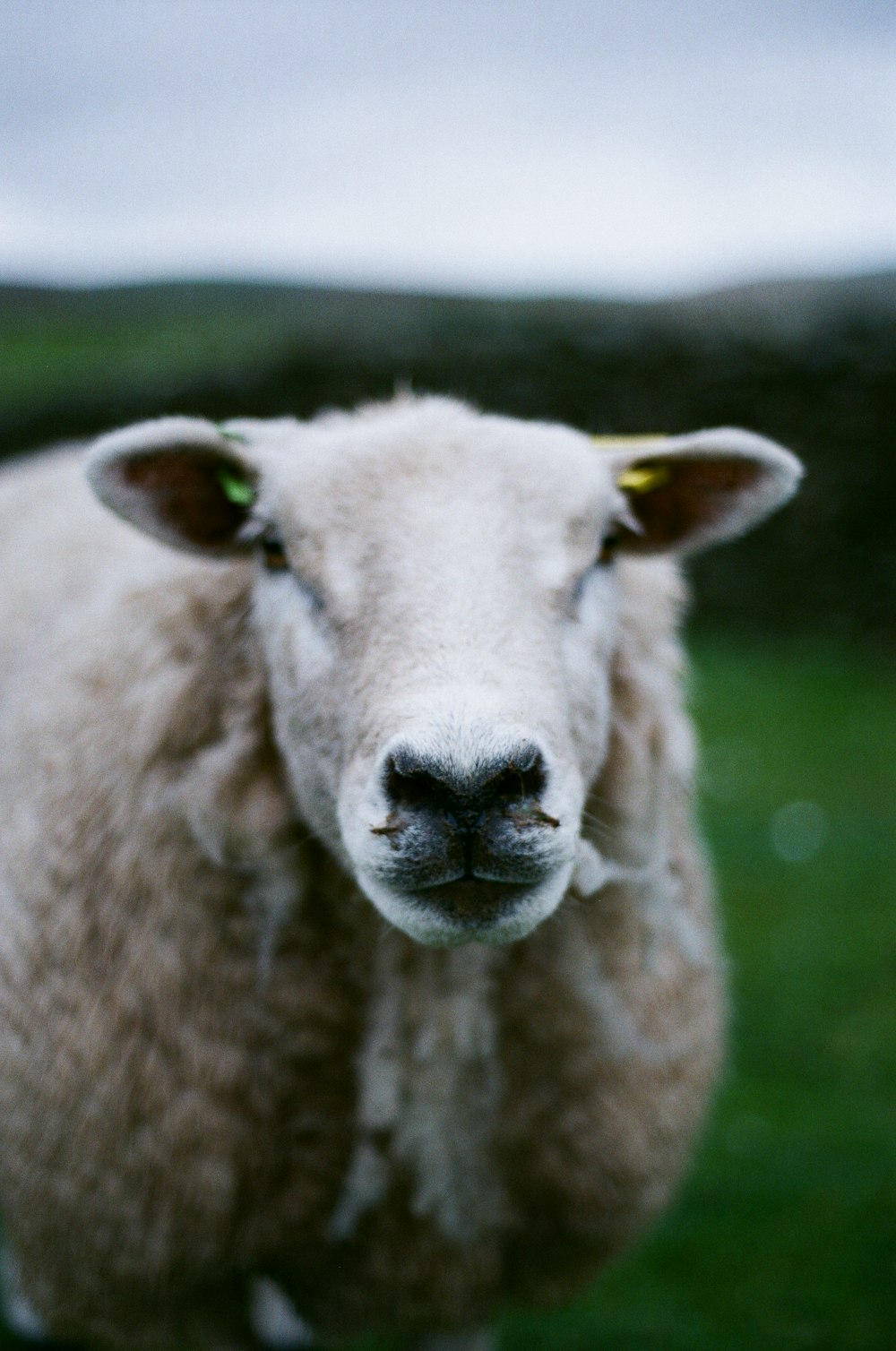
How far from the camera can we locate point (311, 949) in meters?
2.20

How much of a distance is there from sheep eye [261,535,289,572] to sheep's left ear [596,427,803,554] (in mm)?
580

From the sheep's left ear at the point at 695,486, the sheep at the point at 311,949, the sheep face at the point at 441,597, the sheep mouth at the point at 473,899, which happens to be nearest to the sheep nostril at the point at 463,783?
the sheep face at the point at 441,597

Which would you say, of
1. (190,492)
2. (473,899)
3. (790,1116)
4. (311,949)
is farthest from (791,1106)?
(190,492)

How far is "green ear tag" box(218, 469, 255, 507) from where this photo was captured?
2148 millimetres

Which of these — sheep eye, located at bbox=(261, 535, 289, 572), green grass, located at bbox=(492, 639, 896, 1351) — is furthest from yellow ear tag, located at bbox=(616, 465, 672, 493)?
green grass, located at bbox=(492, 639, 896, 1351)

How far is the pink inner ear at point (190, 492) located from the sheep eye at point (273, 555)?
5.8 inches

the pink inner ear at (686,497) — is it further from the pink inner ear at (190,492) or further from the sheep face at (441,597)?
the pink inner ear at (190,492)

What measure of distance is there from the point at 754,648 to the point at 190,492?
840 centimetres

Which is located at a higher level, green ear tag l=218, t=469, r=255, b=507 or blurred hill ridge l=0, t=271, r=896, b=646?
green ear tag l=218, t=469, r=255, b=507

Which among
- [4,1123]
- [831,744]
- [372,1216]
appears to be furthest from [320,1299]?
[831,744]

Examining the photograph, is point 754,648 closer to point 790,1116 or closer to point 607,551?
point 790,1116

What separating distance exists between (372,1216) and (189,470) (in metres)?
1.36

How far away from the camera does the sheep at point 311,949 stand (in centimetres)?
201

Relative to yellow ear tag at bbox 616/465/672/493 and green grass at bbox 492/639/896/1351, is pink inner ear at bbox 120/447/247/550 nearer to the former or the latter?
yellow ear tag at bbox 616/465/672/493
